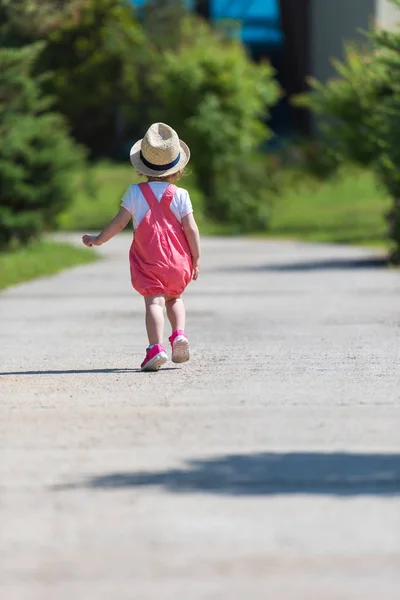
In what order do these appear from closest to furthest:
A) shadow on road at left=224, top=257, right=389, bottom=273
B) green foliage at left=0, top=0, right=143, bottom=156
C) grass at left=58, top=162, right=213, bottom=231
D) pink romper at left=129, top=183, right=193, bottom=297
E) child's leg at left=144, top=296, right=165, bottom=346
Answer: child's leg at left=144, top=296, right=165, bottom=346 < pink romper at left=129, top=183, right=193, bottom=297 < shadow on road at left=224, top=257, right=389, bottom=273 < grass at left=58, top=162, right=213, bottom=231 < green foliage at left=0, top=0, right=143, bottom=156

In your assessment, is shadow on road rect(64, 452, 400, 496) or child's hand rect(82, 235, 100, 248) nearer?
shadow on road rect(64, 452, 400, 496)

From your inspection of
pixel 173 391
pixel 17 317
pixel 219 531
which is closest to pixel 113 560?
pixel 219 531

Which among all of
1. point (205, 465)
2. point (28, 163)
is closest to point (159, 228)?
point (205, 465)

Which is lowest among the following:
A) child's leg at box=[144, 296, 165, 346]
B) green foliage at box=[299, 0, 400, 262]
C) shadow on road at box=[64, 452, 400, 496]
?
green foliage at box=[299, 0, 400, 262]

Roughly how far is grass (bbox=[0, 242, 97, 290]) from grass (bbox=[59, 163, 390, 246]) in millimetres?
7060

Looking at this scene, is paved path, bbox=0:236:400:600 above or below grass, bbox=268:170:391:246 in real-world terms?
above

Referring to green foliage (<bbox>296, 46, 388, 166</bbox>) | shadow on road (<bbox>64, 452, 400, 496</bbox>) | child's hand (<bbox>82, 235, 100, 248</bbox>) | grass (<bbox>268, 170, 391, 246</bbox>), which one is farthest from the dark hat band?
grass (<bbox>268, 170, 391, 246</bbox>)

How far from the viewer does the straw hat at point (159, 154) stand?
36.2 feet

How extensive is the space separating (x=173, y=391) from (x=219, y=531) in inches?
145

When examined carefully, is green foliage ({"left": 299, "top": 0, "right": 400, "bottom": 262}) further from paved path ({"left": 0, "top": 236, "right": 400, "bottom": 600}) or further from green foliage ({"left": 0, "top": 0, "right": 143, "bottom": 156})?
green foliage ({"left": 0, "top": 0, "right": 143, "bottom": 156})

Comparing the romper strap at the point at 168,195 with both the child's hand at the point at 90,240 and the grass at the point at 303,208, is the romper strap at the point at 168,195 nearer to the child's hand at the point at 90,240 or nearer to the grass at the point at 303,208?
the child's hand at the point at 90,240

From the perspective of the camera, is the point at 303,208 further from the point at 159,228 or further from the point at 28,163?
the point at 159,228

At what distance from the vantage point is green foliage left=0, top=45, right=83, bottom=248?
88.6 feet

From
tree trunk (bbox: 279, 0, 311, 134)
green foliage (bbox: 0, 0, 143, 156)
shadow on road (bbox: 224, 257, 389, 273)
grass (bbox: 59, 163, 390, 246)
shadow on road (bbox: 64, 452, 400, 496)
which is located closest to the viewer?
shadow on road (bbox: 64, 452, 400, 496)
